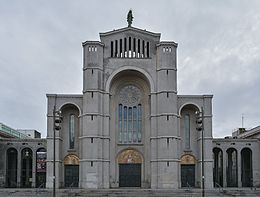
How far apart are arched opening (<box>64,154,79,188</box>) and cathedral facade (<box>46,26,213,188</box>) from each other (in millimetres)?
128

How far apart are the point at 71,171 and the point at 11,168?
42.1ft

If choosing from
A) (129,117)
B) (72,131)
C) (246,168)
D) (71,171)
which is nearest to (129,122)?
(129,117)

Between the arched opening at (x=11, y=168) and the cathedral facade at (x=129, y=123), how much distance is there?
10464mm

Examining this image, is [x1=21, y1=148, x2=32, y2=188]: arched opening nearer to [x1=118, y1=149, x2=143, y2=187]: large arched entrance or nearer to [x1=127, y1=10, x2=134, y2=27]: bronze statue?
[x1=118, y1=149, x2=143, y2=187]: large arched entrance

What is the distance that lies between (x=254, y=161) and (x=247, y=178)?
14.5ft

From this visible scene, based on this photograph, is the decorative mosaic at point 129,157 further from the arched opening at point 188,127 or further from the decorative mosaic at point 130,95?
the decorative mosaic at point 130,95

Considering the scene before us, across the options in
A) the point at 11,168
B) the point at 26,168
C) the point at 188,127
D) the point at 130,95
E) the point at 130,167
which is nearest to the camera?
the point at 130,167

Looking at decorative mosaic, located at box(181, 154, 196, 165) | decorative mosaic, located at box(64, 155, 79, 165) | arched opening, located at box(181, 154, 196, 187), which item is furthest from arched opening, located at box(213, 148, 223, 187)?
decorative mosaic, located at box(64, 155, 79, 165)

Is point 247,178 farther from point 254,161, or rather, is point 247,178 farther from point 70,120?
point 70,120

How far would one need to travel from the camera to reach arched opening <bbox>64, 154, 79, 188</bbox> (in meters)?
62.9

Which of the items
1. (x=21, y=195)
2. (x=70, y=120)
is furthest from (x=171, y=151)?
(x=21, y=195)

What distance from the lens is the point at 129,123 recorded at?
63.8m

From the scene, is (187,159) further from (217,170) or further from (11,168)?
(11,168)

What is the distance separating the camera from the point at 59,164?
61531mm
